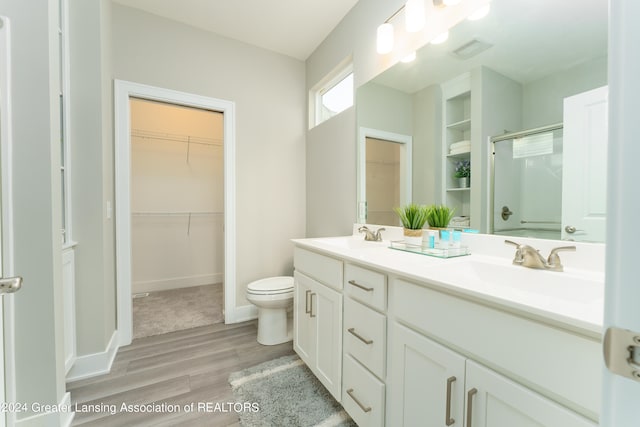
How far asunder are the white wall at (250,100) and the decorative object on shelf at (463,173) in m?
1.71

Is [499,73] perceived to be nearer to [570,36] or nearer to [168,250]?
[570,36]

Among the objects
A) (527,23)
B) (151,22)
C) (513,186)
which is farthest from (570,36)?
(151,22)

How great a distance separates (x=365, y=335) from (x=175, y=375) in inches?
54.3

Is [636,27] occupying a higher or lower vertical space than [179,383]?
higher

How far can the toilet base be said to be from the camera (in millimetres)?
2045

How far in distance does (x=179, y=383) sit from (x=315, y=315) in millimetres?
970

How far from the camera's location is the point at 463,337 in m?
0.73

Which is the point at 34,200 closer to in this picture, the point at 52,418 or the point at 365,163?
the point at 52,418

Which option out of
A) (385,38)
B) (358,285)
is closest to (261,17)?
(385,38)

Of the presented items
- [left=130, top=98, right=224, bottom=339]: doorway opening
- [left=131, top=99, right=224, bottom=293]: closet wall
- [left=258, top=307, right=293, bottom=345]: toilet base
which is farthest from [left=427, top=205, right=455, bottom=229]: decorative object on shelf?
[left=131, top=99, right=224, bottom=293]: closet wall

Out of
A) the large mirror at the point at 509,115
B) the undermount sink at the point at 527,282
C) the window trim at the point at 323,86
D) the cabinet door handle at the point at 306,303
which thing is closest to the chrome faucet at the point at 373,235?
the large mirror at the point at 509,115

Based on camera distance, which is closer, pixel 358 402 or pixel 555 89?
pixel 555 89

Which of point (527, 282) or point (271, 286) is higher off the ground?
point (527, 282)

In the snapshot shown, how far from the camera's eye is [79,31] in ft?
5.27
